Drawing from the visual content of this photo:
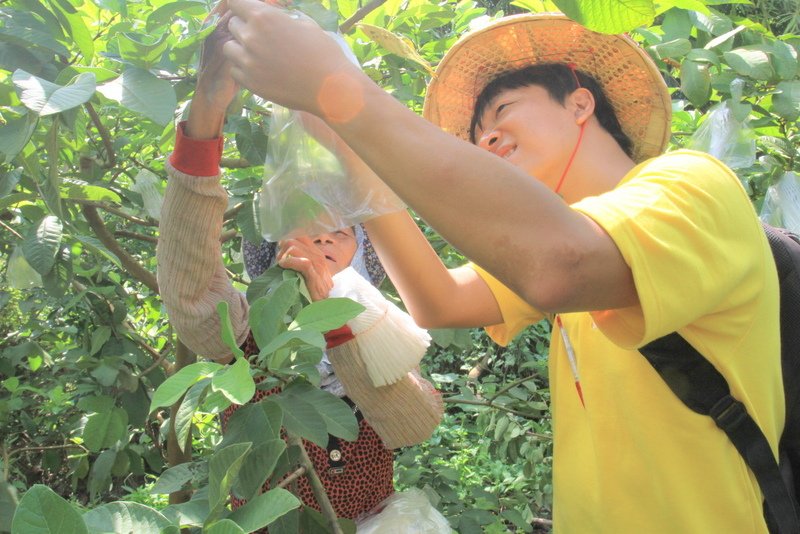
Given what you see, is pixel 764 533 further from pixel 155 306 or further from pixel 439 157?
pixel 155 306

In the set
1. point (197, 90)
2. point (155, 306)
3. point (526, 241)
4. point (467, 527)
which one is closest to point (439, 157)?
point (526, 241)

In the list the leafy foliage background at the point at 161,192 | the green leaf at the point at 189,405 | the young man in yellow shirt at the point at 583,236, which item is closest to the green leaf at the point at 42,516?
the leafy foliage background at the point at 161,192

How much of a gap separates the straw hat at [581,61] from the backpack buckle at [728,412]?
597 mm

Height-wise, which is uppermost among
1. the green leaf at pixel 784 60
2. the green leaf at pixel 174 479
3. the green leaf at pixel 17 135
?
the green leaf at pixel 17 135

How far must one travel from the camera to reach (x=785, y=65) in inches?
62.4

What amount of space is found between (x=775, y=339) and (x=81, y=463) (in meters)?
2.64

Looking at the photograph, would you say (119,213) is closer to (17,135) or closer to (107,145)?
(107,145)

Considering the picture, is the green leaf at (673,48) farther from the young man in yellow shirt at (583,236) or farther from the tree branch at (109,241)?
the tree branch at (109,241)

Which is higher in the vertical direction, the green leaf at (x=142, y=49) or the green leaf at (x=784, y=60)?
the green leaf at (x=142, y=49)

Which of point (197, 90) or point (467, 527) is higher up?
point (197, 90)

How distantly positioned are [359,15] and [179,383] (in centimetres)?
75

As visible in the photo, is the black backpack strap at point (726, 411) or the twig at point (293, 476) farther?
the twig at point (293, 476)

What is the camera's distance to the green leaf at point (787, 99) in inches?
61.1

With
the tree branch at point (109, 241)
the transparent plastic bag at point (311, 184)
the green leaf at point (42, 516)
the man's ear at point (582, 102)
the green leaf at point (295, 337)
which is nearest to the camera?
the green leaf at point (42, 516)
